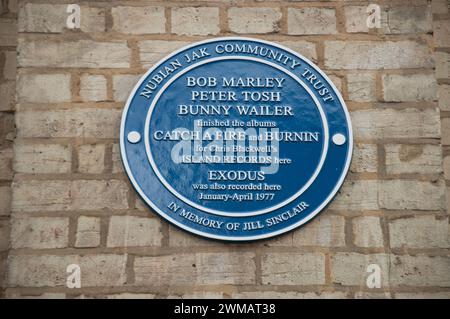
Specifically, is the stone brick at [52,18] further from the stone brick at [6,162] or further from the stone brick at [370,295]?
the stone brick at [370,295]

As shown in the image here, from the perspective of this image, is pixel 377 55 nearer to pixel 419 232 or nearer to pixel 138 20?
pixel 419 232

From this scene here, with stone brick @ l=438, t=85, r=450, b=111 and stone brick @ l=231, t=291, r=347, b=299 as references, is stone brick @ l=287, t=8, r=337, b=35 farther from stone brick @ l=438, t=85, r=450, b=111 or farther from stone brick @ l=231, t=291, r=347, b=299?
stone brick @ l=231, t=291, r=347, b=299

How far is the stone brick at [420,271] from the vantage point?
4441 mm

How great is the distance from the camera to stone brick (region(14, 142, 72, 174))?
4.58m

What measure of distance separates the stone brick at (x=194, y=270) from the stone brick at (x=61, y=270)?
0.42 ft

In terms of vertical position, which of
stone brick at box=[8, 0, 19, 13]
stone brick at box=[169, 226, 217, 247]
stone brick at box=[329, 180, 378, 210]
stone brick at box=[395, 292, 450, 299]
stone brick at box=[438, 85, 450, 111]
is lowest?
stone brick at box=[395, 292, 450, 299]

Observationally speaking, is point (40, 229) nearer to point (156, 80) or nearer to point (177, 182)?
point (177, 182)

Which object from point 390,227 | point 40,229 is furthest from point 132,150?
point 390,227

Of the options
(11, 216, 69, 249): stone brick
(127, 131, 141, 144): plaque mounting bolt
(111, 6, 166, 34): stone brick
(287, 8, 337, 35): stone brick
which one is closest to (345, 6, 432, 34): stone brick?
(287, 8, 337, 35): stone brick

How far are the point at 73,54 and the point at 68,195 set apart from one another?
0.95 m

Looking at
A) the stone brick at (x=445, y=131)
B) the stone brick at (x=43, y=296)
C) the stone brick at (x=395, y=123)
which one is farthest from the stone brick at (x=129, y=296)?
the stone brick at (x=445, y=131)

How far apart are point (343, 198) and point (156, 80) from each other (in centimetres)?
141

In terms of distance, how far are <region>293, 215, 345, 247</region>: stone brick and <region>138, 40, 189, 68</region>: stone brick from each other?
4.75ft
